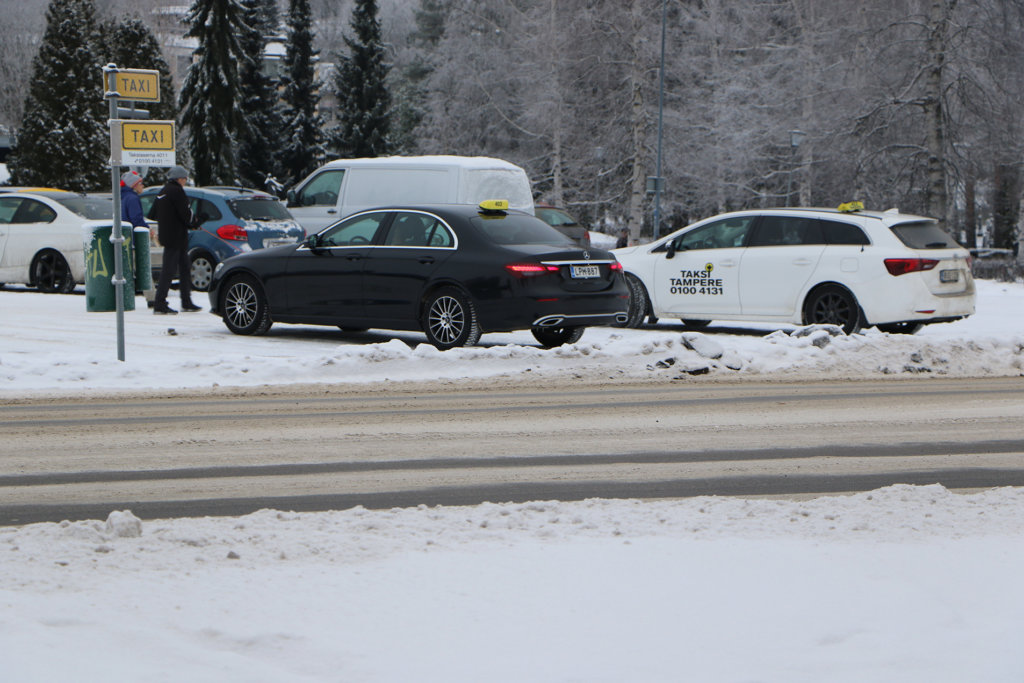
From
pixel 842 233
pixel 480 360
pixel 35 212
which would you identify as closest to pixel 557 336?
pixel 480 360

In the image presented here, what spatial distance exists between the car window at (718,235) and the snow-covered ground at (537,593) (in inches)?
378

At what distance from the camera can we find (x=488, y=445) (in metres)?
8.01

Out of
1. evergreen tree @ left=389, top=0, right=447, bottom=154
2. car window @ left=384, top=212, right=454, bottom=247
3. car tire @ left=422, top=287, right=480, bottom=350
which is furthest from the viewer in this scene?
evergreen tree @ left=389, top=0, right=447, bottom=154

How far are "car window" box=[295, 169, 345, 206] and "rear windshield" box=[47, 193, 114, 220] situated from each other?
3042 millimetres

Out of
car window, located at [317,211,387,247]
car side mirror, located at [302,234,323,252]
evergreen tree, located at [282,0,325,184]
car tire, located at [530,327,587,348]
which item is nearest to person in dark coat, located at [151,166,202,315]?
car side mirror, located at [302,234,323,252]

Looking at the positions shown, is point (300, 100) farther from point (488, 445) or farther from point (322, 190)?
point (488, 445)

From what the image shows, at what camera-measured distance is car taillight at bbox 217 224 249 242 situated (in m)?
19.8

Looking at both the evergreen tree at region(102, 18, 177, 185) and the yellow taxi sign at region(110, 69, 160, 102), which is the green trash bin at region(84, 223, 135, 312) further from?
the evergreen tree at region(102, 18, 177, 185)

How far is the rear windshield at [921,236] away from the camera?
1455cm

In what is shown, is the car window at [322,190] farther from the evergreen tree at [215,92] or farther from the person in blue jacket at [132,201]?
the evergreen tree at [215,92]

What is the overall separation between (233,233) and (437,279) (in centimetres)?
734

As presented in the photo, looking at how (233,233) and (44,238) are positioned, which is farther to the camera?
(44,238)

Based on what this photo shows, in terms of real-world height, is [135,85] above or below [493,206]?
above

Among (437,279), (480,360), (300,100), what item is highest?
(300,100)
